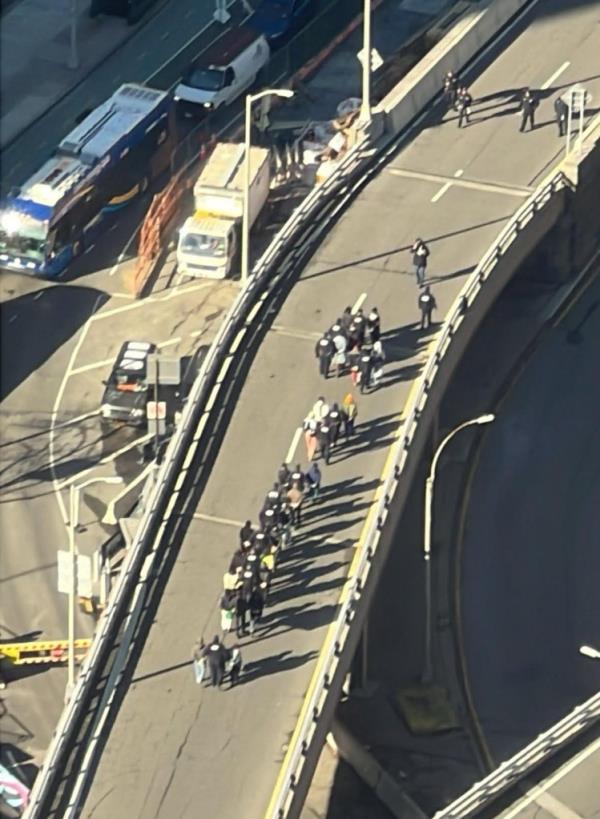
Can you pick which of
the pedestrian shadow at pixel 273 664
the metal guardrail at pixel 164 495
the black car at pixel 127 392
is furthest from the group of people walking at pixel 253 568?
the black car at pixel 127 392

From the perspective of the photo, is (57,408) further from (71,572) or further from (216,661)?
(216,661)

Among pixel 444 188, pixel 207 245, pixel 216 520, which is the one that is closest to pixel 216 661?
pixel 216 520

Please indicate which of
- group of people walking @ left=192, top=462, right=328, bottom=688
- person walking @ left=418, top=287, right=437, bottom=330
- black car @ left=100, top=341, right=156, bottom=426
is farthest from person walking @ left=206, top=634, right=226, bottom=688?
black car @ left=100, top=341, right=156, bottom=426

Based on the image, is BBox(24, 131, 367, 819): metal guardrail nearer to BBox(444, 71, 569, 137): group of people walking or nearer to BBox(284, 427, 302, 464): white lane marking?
BBox(284, 427, 302, 464): white lane marking

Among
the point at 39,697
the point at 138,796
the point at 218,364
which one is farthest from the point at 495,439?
the point at 138,796

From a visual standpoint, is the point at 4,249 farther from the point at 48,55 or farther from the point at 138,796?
the point at 138,796

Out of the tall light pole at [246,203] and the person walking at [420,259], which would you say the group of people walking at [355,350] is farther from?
the tall light pole at [246,203]
